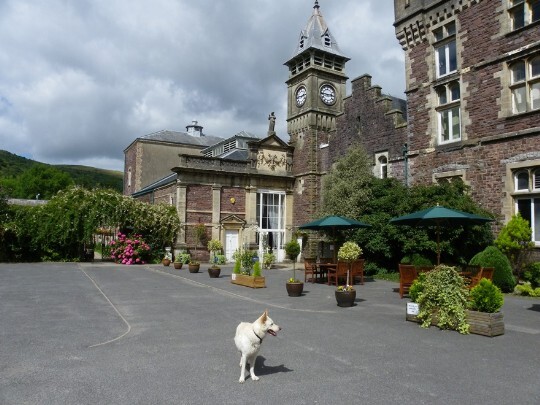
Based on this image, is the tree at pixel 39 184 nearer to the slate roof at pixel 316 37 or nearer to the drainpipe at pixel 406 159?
the slate roof at pixel 316 37

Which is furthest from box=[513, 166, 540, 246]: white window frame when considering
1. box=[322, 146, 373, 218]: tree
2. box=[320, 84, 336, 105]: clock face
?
box=[320, 84, 336, 105]: clock face

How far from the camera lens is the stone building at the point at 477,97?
46.3 ft

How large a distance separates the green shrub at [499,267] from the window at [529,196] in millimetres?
2071

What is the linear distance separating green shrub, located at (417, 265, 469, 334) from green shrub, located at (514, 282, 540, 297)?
17.3ft

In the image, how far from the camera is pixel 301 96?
28.2m

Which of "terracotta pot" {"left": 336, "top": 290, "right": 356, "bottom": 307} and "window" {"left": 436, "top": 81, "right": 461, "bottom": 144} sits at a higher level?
"window" {"left": 436, "top": 81, "right": 461, "bottom": 144}

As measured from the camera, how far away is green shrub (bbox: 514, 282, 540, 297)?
11.6 m

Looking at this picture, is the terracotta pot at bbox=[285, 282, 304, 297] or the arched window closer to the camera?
the terracotta pot at bbox=[285, 282, 304, 297]

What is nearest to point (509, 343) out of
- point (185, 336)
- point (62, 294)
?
point (185, 336)

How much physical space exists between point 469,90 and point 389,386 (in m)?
14.6

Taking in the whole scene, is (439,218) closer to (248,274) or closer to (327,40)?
(248,274)

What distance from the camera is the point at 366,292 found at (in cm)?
1282

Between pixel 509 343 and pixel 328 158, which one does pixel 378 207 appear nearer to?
pixel 328 158

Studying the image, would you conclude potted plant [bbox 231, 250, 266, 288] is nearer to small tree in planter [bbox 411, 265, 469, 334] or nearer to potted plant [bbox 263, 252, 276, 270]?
small tree in planter [bbox 411, 265, 469, 334]
